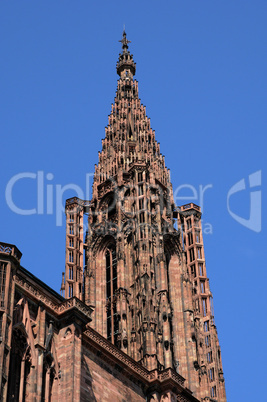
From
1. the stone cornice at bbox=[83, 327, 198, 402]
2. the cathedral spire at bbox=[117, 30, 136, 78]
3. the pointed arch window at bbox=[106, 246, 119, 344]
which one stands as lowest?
the stone cornice at bbox=[83, 327, 198, 402]

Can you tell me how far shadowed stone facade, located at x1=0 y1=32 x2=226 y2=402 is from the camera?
1518 inches

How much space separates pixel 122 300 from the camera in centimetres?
5822

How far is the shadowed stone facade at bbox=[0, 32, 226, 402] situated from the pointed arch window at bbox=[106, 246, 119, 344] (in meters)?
0.08

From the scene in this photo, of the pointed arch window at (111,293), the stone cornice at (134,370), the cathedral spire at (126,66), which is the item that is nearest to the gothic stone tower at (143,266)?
the pointed arch window at (111,293)

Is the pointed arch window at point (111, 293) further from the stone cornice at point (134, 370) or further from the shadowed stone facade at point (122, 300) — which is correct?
the stone cornice at point (134, 370)

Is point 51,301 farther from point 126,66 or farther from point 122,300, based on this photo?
point 126,66

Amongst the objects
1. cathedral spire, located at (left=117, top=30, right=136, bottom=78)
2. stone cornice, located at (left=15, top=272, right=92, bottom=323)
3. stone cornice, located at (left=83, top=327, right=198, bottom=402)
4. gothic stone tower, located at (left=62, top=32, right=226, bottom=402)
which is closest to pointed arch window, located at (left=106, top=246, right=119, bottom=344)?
gothic stone tower, located at (left=62, top=32, right=226, bottom=402)

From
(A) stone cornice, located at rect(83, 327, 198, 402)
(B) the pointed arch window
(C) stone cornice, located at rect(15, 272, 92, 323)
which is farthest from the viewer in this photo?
(B) the pointed arch window

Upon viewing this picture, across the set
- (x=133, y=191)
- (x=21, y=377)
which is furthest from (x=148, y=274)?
(x=21, y=377)

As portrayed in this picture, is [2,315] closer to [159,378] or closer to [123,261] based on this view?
[159,378]

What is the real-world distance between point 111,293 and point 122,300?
3.02 m

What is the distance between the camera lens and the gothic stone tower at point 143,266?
56.3 metres

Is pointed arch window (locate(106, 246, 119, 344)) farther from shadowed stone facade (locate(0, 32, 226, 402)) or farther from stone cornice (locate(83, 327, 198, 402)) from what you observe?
stone cornice (locate(83, 327, 198, 402))

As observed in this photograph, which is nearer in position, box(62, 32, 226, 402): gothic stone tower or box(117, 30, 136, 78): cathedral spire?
box(62, 32, 226, 402): gothic stone tower
